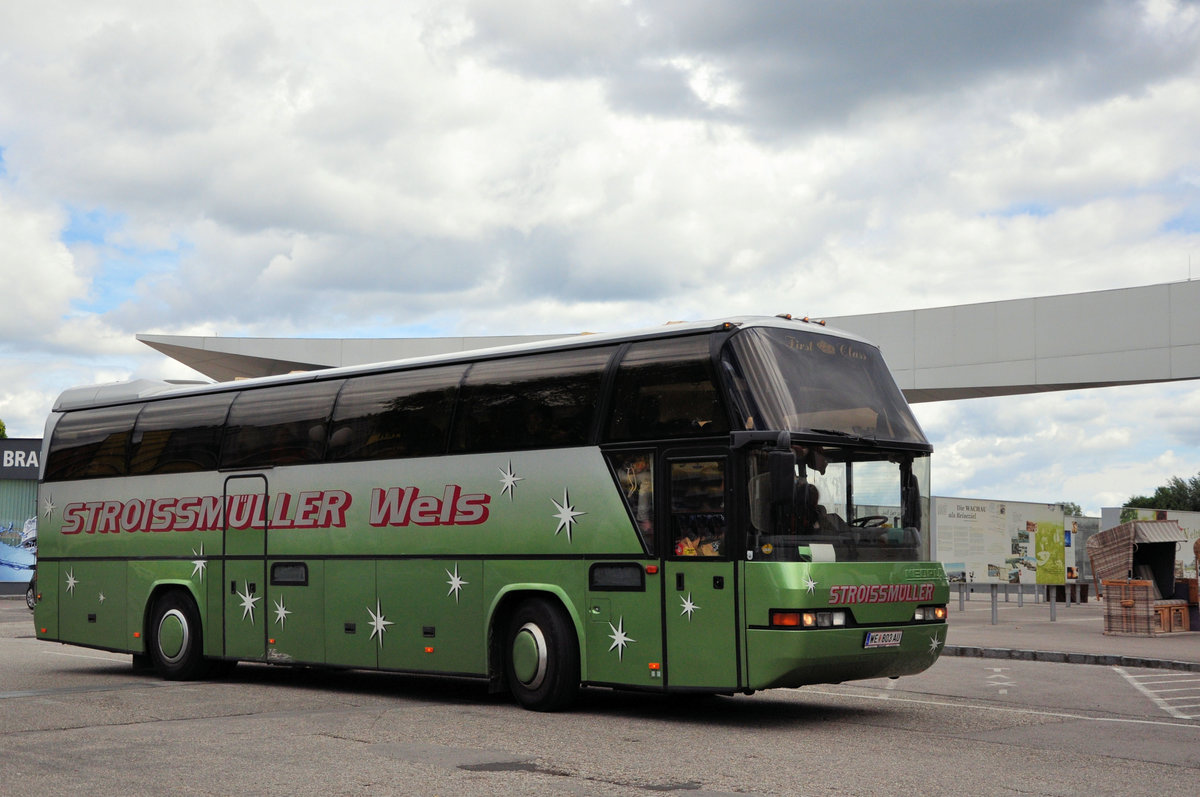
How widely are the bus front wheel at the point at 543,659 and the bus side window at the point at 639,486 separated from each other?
4.14ft

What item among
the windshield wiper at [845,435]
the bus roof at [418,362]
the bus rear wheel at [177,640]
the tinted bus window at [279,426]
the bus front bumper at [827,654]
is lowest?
the bus rear wheel at [177,640]

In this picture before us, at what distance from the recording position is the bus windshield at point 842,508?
1098 cm

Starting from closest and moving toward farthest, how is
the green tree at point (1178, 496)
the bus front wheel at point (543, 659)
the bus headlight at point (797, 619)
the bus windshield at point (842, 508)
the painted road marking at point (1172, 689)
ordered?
the bus headlight at point (797, 619) < the bus windshield at point (842, 508) < the bus front wheel at point (543, 659) < the painted road marking at point (1172, 689) < the green tree at point (1178, 496)

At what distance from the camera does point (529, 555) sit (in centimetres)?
1262

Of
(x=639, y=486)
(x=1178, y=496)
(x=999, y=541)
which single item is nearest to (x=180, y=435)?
(x=639, y=486)

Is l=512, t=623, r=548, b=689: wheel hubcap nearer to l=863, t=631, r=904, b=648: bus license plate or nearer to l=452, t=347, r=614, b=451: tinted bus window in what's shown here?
l=452, t=347, r=614, b=451: tinted bus window

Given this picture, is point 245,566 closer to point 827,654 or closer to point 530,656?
point 530,656

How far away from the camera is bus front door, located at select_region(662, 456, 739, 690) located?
11117 mm

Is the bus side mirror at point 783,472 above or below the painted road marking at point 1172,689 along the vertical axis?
above

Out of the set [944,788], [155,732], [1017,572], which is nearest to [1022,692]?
[944,788]

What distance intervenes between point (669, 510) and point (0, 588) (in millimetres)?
37978

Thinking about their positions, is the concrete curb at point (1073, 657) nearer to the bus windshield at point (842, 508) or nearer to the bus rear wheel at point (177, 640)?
the bus windshield at point (842, 508)

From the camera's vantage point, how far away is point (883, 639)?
11.5 meters

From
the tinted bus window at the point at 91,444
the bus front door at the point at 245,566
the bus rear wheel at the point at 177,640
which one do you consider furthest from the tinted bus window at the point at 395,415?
the tinted bus window at the point at 91,444
